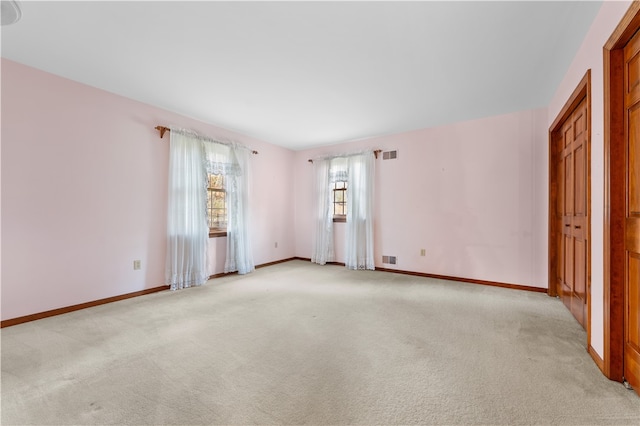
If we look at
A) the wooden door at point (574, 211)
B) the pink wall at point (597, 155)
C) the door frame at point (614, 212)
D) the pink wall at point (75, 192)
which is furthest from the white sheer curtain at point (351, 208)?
the door frame at point (614, 212)

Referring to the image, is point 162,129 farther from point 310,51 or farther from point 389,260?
point 389,260

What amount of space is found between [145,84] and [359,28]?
8.15 ft

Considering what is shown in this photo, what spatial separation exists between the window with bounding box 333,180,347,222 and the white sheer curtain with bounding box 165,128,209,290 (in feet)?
8.56

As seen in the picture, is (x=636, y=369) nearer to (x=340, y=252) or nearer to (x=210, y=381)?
(x=210, y=381)

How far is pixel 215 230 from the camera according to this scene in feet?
15.2

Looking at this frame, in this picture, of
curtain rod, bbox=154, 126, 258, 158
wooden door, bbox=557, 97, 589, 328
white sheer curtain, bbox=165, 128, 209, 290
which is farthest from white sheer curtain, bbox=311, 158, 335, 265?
wooden door, bbox=557, 97, 589, 328

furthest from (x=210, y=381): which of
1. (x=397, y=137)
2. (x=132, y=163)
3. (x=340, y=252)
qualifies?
(x=397, y=137)

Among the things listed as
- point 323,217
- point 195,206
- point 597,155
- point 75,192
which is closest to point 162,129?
point 195,206

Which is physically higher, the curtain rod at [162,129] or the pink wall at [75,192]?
the curtain rod at [162,129]

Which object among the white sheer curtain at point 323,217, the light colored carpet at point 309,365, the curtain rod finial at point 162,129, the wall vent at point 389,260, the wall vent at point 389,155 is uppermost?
the curtain rod finial at point 162,129

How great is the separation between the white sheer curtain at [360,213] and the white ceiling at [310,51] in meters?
1.48

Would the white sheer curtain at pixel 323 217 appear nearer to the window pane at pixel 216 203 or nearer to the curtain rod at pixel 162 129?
the window pane at pixel 216 203

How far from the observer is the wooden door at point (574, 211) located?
2.47 metres

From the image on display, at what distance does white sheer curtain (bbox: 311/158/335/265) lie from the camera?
18.4 feet
